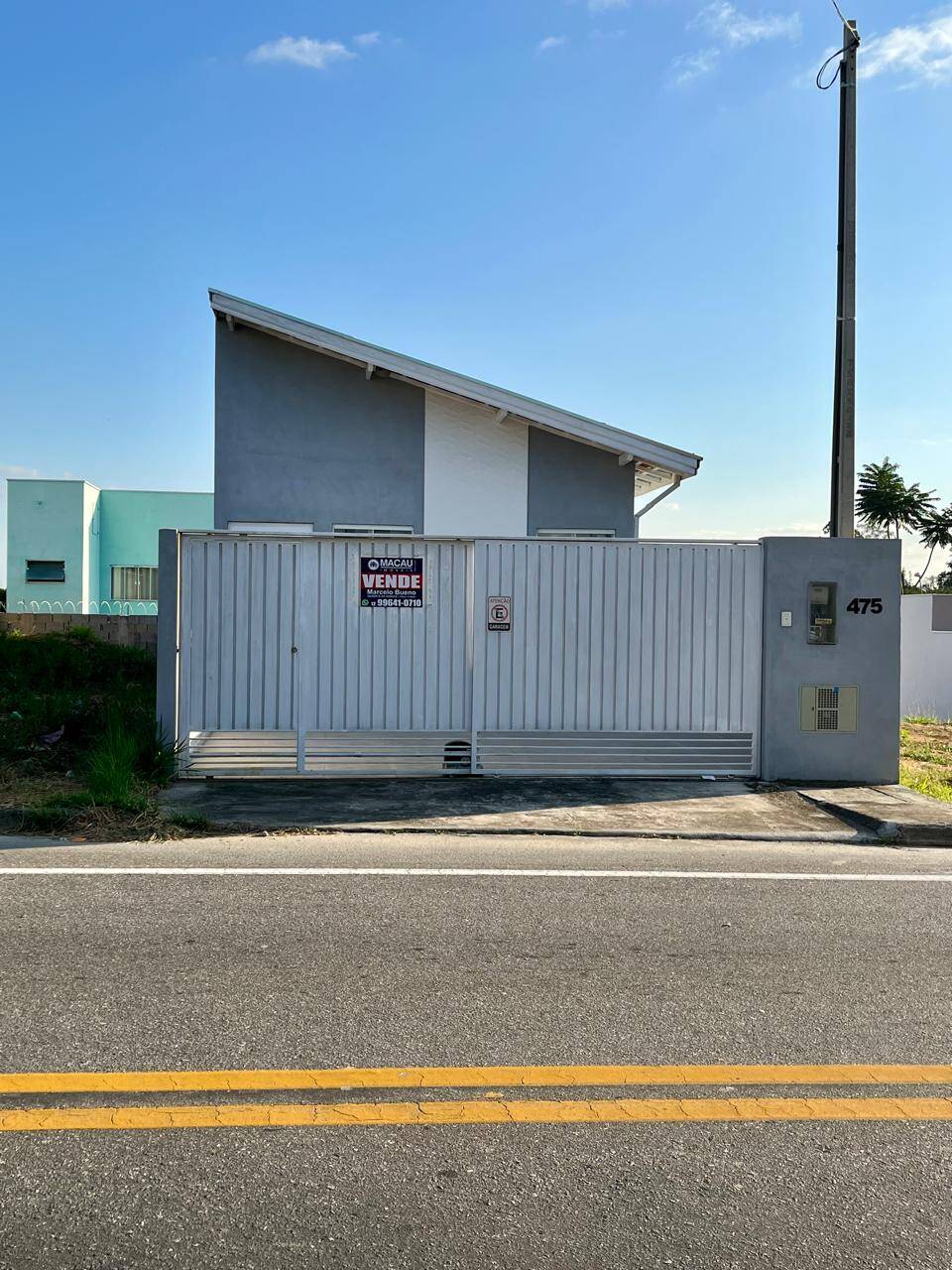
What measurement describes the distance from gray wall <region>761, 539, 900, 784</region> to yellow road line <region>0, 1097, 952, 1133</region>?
699 cm

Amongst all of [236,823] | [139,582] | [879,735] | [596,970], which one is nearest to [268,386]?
[236,823]

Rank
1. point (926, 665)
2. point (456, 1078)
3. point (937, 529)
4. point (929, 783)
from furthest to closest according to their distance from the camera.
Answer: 1. point (937, 529)
2. point (926, 665)
3. point (929, 783)
4. point (456, 1078)

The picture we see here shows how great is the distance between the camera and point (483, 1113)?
129 inches

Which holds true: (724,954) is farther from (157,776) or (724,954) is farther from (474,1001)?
(157,776)

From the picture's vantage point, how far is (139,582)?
106 ft

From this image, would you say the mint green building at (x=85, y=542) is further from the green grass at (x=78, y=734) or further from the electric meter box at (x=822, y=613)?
the electric meter box at (x=822, y=613)

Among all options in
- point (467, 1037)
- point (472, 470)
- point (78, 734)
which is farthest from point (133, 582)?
point (467, 1037)

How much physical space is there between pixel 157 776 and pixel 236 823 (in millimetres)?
1919

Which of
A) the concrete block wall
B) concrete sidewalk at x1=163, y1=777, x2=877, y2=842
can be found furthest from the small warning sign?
the concrete block wall

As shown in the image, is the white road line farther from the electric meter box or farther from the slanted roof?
the slanted roof

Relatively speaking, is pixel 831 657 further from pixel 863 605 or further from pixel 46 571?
pixel 46 571

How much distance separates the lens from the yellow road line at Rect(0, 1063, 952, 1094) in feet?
11.2

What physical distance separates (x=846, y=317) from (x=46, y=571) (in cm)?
2576

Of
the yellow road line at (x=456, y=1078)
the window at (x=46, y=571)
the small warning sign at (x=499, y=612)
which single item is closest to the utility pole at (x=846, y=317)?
the small warning sign at (x=499, y=612)
